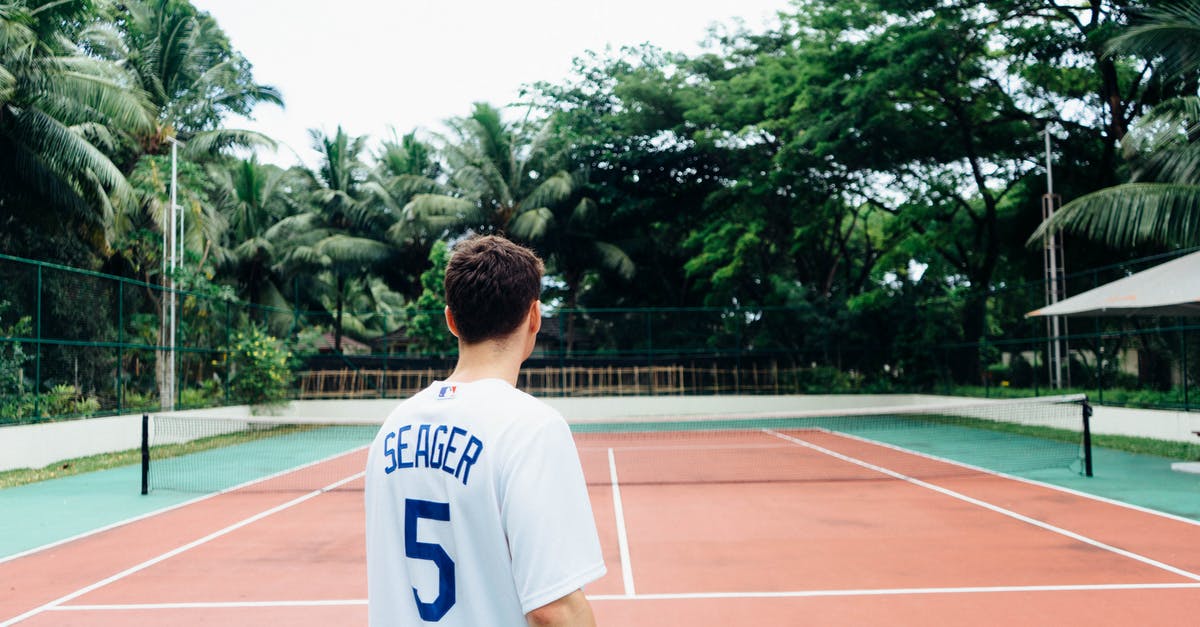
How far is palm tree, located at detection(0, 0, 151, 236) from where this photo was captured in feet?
44.4

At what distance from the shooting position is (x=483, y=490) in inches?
59.4

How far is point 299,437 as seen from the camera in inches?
754

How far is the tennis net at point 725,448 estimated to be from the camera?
1177cm

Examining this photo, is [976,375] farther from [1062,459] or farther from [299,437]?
[299,437]

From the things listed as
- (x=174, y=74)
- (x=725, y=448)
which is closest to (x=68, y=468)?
(x=725, y=448)

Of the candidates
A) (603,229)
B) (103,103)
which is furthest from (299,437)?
(603,229)

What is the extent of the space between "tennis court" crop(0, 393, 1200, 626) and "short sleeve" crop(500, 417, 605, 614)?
395 cm

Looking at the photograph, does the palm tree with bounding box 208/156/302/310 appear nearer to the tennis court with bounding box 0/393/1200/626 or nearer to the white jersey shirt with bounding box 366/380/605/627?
the tennis court with bounding box 0/393/1200/626

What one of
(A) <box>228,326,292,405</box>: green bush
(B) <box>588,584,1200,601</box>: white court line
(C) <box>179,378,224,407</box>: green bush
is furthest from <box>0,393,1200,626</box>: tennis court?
(A) <box>228,326,292,405</box>: green bush

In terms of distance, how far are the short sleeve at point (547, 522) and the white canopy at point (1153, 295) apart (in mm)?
10133

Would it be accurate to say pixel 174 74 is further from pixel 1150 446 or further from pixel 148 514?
pixel 1150 446

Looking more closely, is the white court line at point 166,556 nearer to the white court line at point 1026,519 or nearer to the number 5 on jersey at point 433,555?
the number 5 on jersey at point 433,555

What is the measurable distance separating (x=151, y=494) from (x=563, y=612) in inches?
416

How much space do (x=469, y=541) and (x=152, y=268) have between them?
22478 mm
